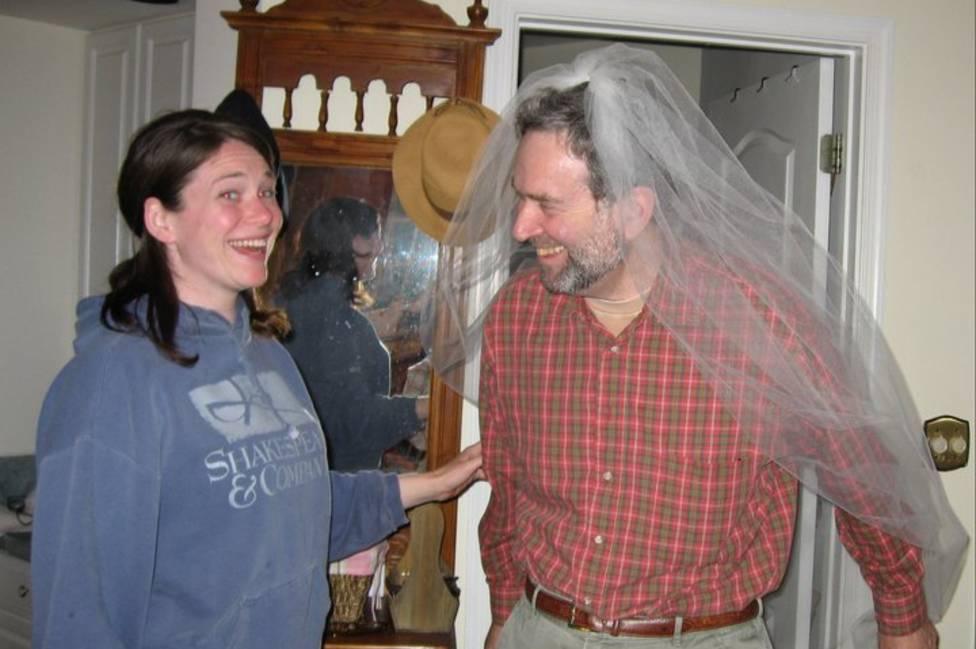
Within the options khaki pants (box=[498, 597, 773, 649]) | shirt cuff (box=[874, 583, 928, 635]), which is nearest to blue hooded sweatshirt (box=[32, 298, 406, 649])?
khaki pants (box=[498, 597, 773, 649])

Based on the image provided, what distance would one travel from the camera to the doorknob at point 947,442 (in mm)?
2051

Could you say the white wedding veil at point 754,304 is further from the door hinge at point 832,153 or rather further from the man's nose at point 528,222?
the door hinge at point 832,153

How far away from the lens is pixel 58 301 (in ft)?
9.73

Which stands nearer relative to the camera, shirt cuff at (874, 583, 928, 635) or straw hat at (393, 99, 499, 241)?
shirt cuff at (874, 583, 928, 635)

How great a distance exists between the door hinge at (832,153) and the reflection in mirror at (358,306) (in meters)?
0.97

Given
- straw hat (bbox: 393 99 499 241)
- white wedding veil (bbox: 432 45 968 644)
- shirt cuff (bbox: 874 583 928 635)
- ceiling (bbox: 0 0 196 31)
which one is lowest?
shirt cuff (bbox: 874 583 928 635)

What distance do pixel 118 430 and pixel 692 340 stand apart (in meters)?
0.77

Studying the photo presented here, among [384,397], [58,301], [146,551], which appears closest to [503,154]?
[384,397]

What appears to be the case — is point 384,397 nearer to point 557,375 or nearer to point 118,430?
point 557,375

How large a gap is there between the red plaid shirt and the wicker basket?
44 centimetres

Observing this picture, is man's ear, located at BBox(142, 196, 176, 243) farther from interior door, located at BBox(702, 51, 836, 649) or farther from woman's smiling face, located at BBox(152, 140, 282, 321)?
interior door, located at BBox(702, 51, 836, 649)

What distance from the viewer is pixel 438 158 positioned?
1.76 meters

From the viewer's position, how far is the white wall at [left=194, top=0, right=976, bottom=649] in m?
2.06

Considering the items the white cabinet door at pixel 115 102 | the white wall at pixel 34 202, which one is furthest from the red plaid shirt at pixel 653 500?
the white wall at pixel 34 202
